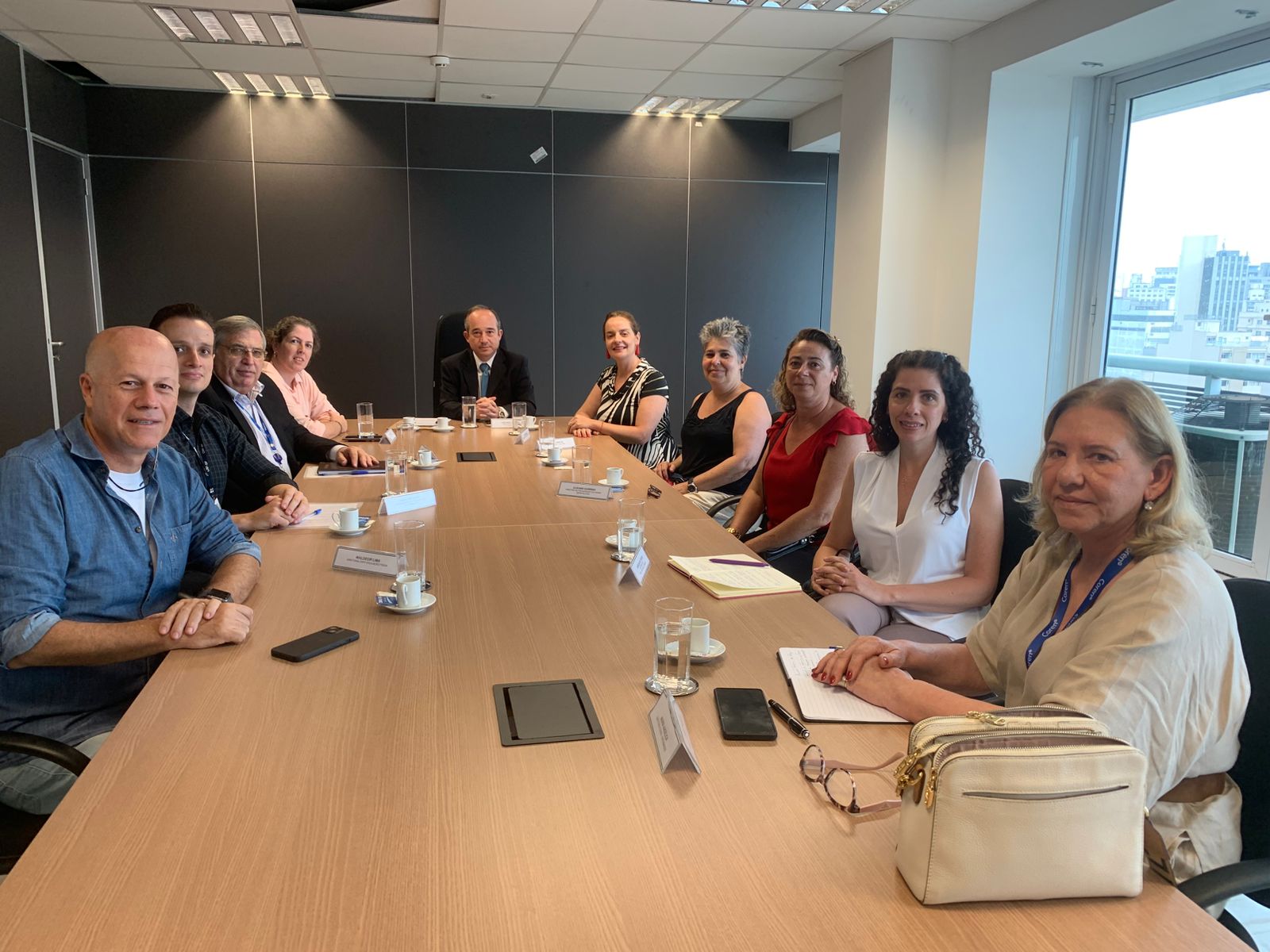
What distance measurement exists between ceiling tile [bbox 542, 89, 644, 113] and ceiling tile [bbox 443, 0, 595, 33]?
1526mm

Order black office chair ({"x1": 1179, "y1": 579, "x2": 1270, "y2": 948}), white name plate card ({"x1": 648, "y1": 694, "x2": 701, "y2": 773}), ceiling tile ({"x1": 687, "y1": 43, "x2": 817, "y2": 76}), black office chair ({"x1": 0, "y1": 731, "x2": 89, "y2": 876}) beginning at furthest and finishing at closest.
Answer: ceiling tile ({"x1": 687, "y1": 43, "x2": 817, "y2": 76}) → black office chair ({"x1": 0, "y1": 731, "x2": 89, "y2": 876}) → white name plate card ({"x1": 648, "y1": 694, "x2": 701, "y2": 773}) → black office chair ({"x1": 1179, "y1": 579, "x2": 1270, "y2": 948})

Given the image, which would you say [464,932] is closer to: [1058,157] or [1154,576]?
→ [1154,576]

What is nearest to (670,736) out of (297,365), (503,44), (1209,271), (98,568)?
(98,568)

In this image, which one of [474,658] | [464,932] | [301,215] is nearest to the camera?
[464,932]

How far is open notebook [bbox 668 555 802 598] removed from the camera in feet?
7.17

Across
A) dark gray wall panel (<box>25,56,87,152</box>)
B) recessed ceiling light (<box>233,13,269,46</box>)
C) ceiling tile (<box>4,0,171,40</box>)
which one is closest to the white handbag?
recessed ceiling light (<box>233,13,269,46</box>)

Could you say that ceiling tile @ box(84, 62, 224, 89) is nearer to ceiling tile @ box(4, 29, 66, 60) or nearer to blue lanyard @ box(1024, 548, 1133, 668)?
ceiling tile @ box(4, 29, 66, 60)

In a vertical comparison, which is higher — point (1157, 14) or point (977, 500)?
point (1157, 14)

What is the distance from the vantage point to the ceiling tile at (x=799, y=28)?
489cm

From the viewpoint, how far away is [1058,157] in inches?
198

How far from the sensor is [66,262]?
6328 millimetres

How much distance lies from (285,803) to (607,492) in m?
2.17

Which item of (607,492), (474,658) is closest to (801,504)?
(607,492)

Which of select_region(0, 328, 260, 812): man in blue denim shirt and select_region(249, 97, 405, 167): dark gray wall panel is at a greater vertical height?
→ select_region(249, 97, 405, 167): dark gray wall panel
